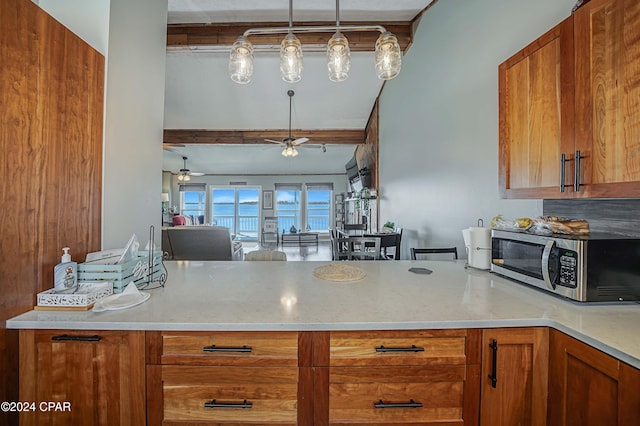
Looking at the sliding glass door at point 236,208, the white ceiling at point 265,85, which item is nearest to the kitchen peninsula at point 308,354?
the white ceiling at point 265,85

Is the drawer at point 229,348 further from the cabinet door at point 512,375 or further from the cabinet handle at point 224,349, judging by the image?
the cabinet door at point 512,375

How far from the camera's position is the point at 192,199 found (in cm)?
1050

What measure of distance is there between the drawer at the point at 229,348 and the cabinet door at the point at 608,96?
50.2 inches

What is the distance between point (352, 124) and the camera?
661 cm

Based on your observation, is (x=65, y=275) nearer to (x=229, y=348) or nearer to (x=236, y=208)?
(x=229, y=348)

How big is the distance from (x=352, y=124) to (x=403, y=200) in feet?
10.3

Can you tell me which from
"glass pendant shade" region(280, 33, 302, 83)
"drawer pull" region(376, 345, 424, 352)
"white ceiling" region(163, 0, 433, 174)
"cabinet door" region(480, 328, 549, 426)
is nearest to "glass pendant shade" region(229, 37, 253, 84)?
"glass pendant shade" region(280, 33, 302, 83)

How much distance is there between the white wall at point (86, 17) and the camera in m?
1.20

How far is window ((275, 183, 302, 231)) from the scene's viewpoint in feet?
33.3

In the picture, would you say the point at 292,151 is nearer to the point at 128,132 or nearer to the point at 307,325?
the point at 128,132

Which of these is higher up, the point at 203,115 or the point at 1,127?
the point at 203,115

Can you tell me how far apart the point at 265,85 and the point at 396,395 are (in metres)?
5.33

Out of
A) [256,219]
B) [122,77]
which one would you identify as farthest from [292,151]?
[256,219]

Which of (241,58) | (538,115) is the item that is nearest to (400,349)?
(538,115)
